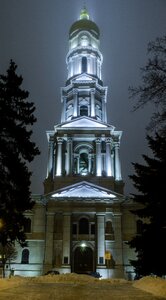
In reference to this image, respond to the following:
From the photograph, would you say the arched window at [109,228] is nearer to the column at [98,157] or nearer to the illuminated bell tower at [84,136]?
the illuminated bell tower at [84,136]

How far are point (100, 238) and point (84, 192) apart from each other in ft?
19.9

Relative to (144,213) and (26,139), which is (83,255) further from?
(26,139)

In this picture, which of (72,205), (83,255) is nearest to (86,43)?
(72,205)

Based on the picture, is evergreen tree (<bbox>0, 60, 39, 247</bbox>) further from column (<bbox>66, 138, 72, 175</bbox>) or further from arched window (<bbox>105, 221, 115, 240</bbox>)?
column (<bbox>66, 138, 72, 175</bbox>)

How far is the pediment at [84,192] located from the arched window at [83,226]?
313 cm

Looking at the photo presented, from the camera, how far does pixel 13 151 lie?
2108 centimetres

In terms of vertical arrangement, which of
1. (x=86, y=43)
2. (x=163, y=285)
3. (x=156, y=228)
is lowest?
(x=163, y=285)

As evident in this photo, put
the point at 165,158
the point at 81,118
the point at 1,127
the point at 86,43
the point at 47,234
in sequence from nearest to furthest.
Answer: the point at 1,127
the point at 165,158
the point at 47,234
the point at 81,118
the point at 86,43

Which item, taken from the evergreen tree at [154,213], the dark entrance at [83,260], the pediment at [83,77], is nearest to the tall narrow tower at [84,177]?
the dark entrance at [83,260]

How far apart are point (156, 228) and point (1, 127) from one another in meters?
11.1

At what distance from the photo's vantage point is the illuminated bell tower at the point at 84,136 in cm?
4928

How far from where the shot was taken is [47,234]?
1743 inches

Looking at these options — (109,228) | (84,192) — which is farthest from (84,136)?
(109,228)

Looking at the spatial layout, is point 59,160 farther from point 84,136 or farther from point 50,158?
point 84,136
